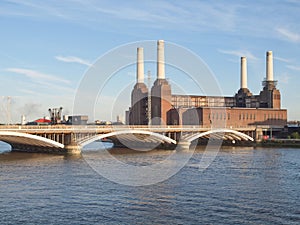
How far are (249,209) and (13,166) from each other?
79.4ft

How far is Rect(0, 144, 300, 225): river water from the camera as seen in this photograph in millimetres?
20516

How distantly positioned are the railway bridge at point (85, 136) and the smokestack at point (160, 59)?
1615cm

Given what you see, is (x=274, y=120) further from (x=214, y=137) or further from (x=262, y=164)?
(x=262, y=164)

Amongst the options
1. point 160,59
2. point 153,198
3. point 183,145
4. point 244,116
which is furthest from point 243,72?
point 153,198

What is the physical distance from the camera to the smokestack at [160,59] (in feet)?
271

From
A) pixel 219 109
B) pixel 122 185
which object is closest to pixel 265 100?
pixel 219 109

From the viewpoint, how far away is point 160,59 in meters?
83.4

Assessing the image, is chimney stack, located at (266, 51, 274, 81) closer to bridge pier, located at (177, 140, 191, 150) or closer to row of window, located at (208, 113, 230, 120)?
row of window, located at (208, 113, 230, 120)

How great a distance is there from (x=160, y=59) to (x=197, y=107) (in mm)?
13038

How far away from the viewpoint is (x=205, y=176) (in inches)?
1329

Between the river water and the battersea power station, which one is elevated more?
the battersea power station

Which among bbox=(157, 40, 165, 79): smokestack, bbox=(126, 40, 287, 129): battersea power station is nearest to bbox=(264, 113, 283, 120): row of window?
bbox=(126, 40, 287, 129): battersea power station

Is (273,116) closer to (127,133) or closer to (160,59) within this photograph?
(160,59)

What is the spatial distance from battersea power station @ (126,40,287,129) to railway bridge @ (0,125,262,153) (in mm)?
8964
